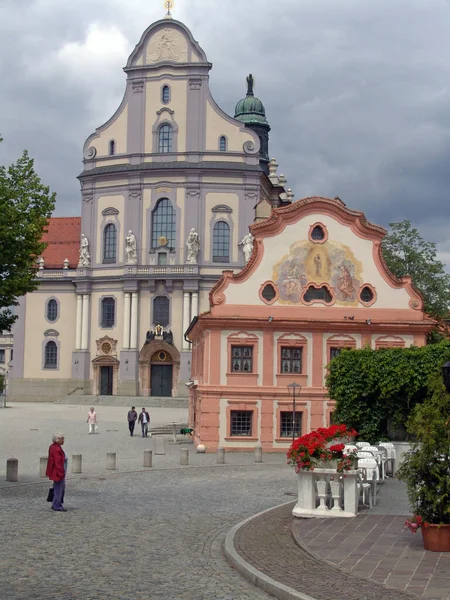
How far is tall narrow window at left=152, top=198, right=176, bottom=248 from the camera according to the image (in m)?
75.0

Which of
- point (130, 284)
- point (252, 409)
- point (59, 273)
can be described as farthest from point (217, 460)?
point (59, 273)

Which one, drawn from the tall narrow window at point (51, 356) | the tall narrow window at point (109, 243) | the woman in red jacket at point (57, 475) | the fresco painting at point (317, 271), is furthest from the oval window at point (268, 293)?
the tall narrow window at point (51, 356)

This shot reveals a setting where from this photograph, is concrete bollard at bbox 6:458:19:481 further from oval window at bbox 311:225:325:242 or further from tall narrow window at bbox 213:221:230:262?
tall narrow window at bbox 213:221:230:262

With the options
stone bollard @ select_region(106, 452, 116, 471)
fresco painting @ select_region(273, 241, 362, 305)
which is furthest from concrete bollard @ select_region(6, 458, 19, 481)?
fresco painting @ select_region(273, 241, 362, 305)

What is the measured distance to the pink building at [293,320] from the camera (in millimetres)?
38562

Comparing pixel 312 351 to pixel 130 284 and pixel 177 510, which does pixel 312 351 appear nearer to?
pixel 177 510

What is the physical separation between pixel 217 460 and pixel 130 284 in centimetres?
4376

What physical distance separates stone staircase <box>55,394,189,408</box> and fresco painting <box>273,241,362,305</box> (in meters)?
30.8

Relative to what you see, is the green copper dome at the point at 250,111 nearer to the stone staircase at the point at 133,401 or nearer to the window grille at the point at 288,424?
the stone staircase at the point at 133,401

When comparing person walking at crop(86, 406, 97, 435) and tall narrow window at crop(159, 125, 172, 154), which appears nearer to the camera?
person walking at crop(86, 406, 97, 435)

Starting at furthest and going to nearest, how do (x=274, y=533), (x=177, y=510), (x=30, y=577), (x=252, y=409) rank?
(x=252, y=409) < (x=177, y=510) < (x=274, y=533) < (x=30, y=577)

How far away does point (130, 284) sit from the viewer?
75000 mm

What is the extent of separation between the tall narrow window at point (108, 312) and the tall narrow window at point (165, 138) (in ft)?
43.2

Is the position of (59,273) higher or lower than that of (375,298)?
higher
